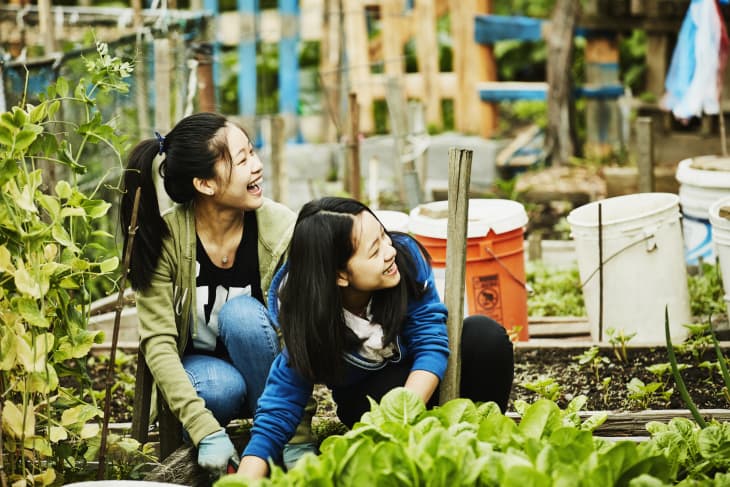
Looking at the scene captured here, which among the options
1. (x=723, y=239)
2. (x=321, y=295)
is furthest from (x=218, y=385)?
(x=723, y=239)

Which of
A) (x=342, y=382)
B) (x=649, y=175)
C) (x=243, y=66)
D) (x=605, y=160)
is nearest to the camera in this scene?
(x=342, y=382)

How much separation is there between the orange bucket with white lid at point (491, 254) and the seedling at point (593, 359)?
316 millimetres

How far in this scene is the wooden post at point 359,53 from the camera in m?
9.43

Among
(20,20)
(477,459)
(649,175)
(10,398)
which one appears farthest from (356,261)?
(20,20)

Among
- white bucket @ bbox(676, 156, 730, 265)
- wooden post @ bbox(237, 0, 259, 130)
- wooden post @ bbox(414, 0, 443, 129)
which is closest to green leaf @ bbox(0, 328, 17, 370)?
white bucket @ bbox(676, 156, 730, 265)

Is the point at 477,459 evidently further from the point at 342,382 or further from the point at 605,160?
the point at 605,160

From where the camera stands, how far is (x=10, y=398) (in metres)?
2.71

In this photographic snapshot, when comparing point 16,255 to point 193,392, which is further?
point 193,392

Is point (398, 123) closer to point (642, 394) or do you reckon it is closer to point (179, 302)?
point (642, 394)

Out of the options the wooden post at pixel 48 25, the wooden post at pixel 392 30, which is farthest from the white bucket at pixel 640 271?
the wooden post at pixel 392 30

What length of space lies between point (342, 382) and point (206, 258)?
25.3 inches

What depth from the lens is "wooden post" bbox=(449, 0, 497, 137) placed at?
8953 mm

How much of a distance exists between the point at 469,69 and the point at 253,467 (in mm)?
6872

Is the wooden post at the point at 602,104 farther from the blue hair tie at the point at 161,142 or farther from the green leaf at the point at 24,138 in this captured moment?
the green leaf at the point at 24,138
